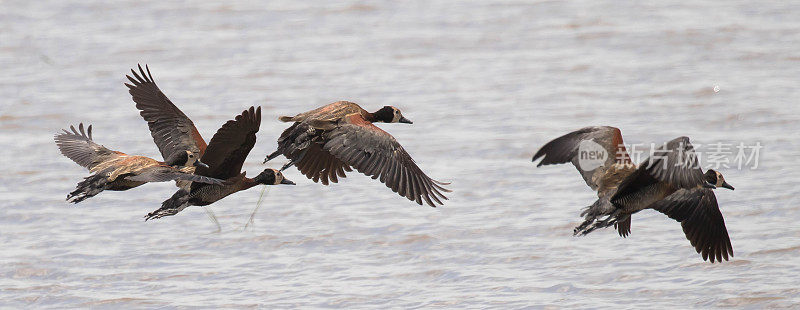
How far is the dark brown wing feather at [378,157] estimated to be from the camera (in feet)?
34.9

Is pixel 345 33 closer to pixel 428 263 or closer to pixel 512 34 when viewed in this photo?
pixel 512 34

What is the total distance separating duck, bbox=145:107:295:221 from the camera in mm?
9852

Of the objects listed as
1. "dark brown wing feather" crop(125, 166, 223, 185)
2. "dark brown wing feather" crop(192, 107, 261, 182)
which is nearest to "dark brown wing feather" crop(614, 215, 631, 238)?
"dark brown wing feather" crop(192, 107, 261, 182)

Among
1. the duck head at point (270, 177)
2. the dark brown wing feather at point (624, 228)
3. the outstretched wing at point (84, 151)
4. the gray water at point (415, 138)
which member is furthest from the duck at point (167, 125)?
the dark brown wing feather at point (624, 228)

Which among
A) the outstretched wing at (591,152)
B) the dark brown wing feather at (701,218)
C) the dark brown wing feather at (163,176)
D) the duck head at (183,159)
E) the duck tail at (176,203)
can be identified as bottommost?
the dark brown wing feather at (701,218)

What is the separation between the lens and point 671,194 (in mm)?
10062

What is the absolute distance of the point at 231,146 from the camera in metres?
10.1

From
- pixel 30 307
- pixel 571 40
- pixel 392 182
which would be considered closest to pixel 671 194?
pixel 392 182

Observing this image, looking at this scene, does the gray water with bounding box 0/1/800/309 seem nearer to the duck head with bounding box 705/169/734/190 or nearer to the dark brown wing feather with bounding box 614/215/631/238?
the dark brown wing feather with bounding box 614/215/631/238

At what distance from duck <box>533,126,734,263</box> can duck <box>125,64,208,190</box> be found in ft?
9.00

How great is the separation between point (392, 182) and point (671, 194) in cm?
204

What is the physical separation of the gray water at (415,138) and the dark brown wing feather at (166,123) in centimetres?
130

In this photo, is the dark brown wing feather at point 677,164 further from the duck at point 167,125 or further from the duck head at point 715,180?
the duck at point 167,125

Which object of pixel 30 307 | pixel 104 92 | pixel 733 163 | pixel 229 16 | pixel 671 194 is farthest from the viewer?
pixel 229 16
